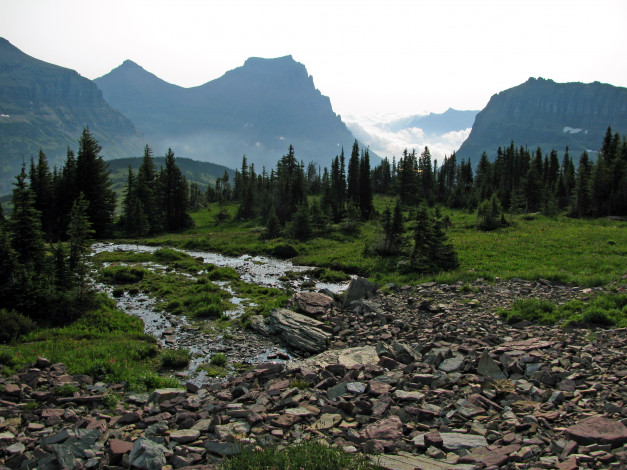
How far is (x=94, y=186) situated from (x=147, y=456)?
7219 centimetres

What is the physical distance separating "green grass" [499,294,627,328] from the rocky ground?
3.73 feet

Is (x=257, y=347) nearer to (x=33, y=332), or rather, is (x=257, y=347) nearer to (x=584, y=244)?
(x=33, y=332)

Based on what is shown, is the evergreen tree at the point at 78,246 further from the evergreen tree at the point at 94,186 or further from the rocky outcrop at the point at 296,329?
the evergreen tree at the point at 94,186

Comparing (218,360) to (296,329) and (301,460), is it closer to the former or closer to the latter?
(296,329)

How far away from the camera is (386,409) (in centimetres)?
1058

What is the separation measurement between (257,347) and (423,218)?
21.6m

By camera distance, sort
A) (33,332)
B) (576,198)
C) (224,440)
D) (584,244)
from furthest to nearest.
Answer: (576,198) < (584,244) < (33,332) < (224,440)

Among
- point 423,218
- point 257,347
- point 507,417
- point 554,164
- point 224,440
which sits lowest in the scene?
point 257,347

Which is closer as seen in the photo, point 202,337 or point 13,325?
point 13,325

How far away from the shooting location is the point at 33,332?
1792 centimetres

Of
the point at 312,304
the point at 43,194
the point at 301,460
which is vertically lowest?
the point at 312,304

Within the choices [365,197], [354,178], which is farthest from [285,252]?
[354,178]

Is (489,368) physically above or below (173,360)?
above

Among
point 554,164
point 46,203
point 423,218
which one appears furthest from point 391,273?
point 554,164
